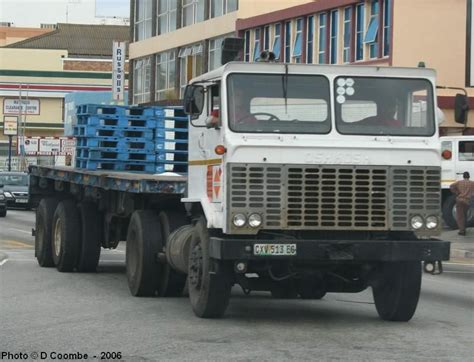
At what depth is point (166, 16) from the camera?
182ft

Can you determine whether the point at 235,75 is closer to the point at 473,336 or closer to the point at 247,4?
the point at 473,336

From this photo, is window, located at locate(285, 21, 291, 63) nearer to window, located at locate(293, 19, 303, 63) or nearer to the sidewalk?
window, located at locate(293, 19, 303, 63)

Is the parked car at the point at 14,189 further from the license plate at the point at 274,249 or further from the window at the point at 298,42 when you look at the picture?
the license plate at the point at 274,249

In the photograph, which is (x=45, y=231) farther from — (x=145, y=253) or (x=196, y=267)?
(x=196, y=267)

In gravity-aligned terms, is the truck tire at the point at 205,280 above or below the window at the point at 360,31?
below

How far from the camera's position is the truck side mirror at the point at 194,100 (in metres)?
11.8

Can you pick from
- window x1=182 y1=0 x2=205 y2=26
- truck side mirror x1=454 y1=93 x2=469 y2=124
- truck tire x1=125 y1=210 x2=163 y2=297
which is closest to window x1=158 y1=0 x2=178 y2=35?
window x1=182 y1=0 x2=205 y2=26

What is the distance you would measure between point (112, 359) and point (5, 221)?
26794 mm

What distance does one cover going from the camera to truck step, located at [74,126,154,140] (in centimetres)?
1597

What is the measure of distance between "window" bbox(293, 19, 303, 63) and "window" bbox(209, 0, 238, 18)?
20.1 ft

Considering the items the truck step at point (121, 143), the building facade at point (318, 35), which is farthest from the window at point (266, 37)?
the truck step at point (121, 143)

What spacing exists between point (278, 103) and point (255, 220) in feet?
4.29

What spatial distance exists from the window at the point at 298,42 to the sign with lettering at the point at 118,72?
1306 cm

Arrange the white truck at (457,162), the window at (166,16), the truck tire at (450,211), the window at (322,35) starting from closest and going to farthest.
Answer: the white truck at (457,162)
the truck tire at (450,211)
the window at (322,35)
the window at (166,16)
